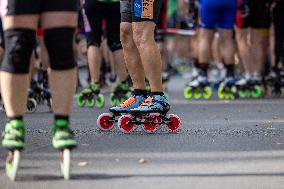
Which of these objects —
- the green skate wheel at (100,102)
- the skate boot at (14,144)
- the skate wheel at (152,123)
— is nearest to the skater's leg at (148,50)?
the skate wheel at (152,123)

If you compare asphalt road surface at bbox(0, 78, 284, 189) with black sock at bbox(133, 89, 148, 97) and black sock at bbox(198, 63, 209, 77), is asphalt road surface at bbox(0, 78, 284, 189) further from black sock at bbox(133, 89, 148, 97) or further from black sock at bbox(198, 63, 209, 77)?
black sock at bbox(198, 63, 209, 77)

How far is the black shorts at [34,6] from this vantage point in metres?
6.17

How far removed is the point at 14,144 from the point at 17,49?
0.59 meters

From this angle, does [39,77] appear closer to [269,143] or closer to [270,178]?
[269,143]

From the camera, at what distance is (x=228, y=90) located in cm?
1513

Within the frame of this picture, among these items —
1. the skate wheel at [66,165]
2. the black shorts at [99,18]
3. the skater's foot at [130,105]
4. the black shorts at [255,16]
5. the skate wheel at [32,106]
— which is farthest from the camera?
the black shorts at [255,16]

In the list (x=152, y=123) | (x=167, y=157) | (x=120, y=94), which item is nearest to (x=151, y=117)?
(x=152, y=123)

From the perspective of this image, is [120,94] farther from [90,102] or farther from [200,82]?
[200,82]

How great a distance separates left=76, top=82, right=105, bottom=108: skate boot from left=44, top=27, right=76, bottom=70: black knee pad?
6.69m

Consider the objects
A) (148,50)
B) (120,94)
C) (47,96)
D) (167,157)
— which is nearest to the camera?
(167,157)

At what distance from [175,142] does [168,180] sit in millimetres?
2201

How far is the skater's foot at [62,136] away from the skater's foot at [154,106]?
2684 millimetres

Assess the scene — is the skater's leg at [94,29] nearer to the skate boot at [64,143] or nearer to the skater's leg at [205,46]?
the skater's leg at [205,46]

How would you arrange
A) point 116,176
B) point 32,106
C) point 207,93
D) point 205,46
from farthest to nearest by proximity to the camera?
point 207,93, point 205,46, point 32,106, point 116,176
